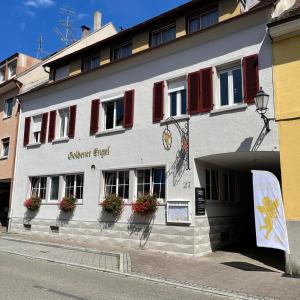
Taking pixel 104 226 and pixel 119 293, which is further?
pixel 104 226

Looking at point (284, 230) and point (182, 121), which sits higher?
point (182, 121)

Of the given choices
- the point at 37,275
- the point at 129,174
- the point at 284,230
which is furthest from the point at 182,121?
the point at 37,275

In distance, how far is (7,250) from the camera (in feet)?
42.0

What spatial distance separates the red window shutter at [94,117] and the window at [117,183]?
1943 millimetres

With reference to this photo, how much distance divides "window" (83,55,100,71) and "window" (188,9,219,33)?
5.00 meters

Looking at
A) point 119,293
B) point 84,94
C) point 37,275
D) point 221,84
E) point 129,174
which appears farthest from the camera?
point 84,94

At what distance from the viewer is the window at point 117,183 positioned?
47.8 ft

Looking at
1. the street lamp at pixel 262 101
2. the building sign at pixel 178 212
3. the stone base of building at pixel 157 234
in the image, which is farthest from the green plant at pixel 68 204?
the street lamp at pixel 262 101

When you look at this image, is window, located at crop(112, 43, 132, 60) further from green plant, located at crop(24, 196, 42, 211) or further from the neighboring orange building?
green plant, located at crop(24, 196, 42, 211)

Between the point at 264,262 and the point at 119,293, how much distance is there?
5753mm

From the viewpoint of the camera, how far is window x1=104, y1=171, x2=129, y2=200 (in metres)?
14.6

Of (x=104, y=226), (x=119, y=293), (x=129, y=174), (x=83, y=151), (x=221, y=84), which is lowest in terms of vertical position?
(x=119, y=293)

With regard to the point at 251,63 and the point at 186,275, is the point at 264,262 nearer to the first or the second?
the point at 186,275

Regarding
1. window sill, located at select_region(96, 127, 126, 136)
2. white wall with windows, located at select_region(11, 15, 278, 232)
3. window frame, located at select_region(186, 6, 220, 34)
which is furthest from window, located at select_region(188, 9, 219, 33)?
window sill, located at select_region(96, 127, 126, 136)
